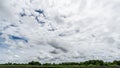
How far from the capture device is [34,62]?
90312mm

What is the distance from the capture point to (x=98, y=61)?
93062 mm

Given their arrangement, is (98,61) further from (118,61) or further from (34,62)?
(34,62)

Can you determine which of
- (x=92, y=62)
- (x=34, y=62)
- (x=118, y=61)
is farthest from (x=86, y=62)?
(x=34, y=62)

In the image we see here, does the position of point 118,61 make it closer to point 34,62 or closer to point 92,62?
point 92,62

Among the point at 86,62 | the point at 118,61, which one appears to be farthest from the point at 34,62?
the point at 118,61

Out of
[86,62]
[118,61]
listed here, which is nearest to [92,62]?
[86,62]

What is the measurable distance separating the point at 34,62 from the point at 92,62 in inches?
1172

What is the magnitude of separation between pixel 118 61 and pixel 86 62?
56.4ft

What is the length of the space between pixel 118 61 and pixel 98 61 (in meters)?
11.6

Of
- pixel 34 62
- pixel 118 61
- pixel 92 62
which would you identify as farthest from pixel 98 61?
pixel 34 62

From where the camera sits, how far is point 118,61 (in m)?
95.9

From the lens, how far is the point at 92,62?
3696 inches

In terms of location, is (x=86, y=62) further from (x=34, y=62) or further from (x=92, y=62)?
(x=34, y=62)
